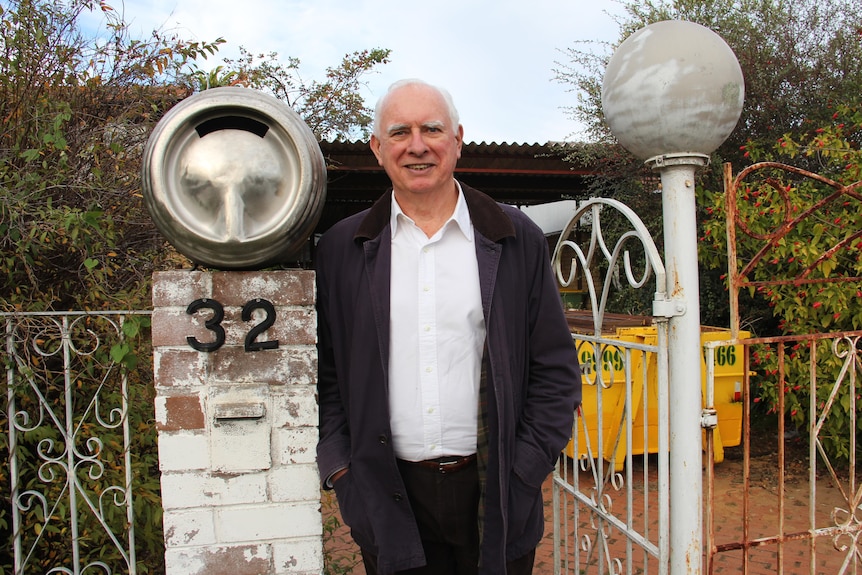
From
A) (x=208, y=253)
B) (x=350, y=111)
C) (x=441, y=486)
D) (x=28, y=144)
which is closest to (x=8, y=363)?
(x=28, y=144)

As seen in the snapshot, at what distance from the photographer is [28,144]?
106 inches

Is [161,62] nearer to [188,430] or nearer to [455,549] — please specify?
[188,430]

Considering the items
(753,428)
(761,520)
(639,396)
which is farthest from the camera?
(753,428)

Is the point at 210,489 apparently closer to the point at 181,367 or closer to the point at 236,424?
the point at 236,424

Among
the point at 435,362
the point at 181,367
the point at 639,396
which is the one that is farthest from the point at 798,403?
the point at 181,367

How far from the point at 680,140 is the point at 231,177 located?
1405mm

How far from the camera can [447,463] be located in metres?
1.71

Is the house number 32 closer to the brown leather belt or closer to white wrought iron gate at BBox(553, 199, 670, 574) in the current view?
the brown leather belt

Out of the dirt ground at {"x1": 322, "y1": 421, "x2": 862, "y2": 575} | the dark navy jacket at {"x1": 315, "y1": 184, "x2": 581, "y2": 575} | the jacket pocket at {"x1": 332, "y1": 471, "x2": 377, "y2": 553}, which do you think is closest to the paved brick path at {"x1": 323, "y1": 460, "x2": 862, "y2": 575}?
the dirt ground at {"x1": 322, "y1": 421, "x2": 862, "y2": 575}

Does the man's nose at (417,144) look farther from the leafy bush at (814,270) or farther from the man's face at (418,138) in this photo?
the leafy bush at (814,270)

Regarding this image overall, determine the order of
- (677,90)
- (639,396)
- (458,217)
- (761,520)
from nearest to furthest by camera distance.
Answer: (458,217)
(677,90)
(761,520)
(639,396)

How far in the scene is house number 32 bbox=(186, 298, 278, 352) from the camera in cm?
156

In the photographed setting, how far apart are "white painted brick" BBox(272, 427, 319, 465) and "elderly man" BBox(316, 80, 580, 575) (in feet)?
0.23

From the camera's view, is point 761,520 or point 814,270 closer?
point 761,520
